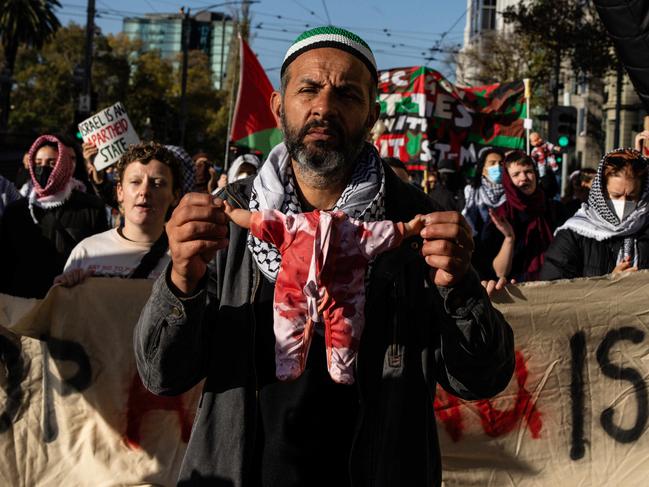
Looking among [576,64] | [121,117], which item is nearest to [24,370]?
[121,117]

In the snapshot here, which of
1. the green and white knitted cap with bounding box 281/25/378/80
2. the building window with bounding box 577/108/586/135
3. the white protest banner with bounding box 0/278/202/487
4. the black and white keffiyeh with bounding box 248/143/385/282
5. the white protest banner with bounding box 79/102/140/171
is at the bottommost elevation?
the white protest banner with bounding box 0/278/202/487

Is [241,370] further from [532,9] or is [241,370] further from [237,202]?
[532,9]

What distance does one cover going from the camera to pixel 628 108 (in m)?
42.2

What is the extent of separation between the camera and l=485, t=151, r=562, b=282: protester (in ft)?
21.1

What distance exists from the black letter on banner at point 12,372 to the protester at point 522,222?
3017mm

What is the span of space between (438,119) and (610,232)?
6771 mm

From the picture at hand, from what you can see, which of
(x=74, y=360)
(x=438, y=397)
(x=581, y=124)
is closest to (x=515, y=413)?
(x=438, y=397)

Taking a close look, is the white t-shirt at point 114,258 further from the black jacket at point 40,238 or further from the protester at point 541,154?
the protester at point 541,154

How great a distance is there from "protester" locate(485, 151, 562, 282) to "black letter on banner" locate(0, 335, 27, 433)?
3.02 meters

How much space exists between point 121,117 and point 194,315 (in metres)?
7.21

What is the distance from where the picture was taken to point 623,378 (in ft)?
15.1

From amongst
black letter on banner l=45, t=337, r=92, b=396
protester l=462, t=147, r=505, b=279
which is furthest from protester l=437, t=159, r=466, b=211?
black letter on banner l=45, t=337, r=92, b=396

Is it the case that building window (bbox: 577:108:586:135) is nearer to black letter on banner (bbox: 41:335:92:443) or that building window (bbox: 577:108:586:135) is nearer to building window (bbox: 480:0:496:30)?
black letter on banner (bbox: 41:335:92:443)

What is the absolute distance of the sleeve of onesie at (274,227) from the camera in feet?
7.80
